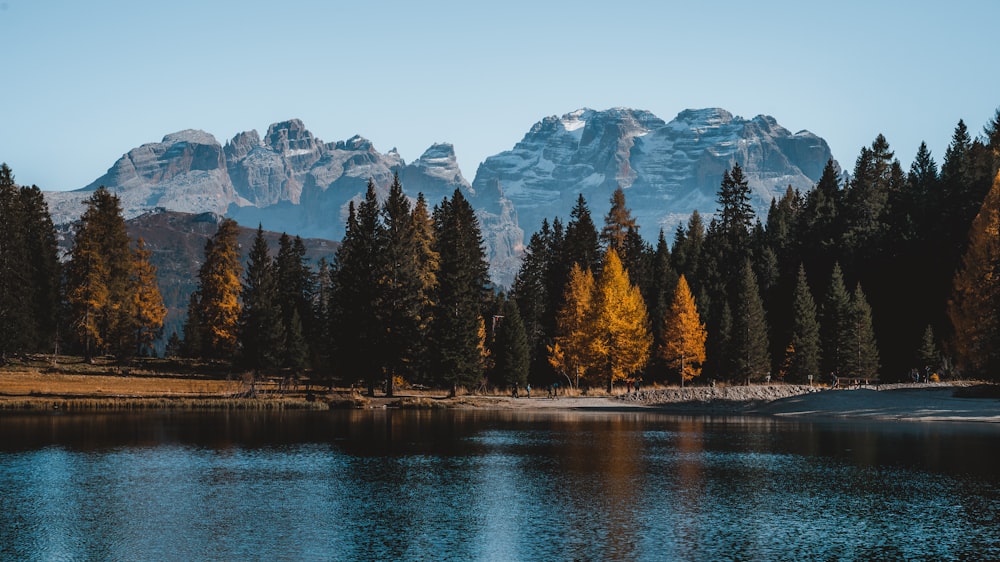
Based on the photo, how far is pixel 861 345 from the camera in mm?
96438

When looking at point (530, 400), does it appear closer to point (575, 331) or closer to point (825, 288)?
point (575, 331)

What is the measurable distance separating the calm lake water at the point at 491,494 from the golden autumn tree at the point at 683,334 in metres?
38.0

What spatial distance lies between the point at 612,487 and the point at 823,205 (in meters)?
101

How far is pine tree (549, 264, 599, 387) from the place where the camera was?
9725 cm

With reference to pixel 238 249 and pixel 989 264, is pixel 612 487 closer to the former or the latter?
pixel 989 264

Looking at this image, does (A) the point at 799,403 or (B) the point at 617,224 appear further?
(B) the point at 617,224

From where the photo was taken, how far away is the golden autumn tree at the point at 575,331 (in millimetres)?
97250

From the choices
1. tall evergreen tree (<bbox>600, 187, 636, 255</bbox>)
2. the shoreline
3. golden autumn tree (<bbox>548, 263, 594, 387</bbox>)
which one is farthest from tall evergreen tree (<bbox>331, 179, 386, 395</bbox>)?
tall evergreen tree (<bbox>600, 187, 636, 255</bbox>)

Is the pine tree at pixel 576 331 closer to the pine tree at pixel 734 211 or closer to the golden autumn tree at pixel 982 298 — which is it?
the golden autumn tree at pixel 982 298

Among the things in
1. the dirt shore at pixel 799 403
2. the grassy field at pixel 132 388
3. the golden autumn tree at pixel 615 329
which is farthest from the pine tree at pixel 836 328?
the grassy field at pixel 132 388

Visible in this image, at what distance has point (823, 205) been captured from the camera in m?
130

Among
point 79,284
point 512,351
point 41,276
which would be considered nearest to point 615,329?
point 512,351

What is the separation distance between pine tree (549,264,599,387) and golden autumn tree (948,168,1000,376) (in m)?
34.5

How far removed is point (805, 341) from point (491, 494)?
6905 centimetres
